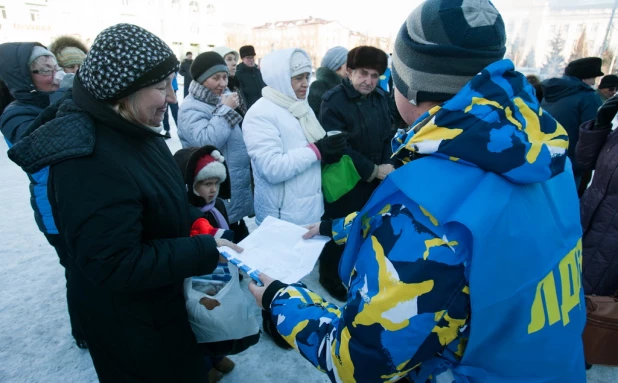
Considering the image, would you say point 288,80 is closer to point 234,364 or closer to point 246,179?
point 246,179

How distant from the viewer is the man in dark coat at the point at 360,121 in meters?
2.84

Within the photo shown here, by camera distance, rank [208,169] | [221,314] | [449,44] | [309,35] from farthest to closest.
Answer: [309,35] < [208,169] < [221,314] < [449,44]

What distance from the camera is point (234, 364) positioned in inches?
89.8

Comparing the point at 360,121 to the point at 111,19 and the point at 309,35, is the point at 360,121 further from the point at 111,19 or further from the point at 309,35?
the point at 309,35

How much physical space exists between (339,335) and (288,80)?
1889mm

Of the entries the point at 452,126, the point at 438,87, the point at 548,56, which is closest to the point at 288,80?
the point at 438,87

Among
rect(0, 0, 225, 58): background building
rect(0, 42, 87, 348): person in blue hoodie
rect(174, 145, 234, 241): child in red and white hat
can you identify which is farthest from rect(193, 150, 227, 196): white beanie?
rect(0, 0, 225, 58): background building

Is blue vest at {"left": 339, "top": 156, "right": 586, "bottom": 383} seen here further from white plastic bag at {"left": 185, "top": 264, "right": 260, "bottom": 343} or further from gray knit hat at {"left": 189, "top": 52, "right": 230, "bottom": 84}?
gray knit hat at {"left": 189, "top": 52, "right": 230, "bottom": 84}

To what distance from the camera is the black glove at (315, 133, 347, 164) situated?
7.98 feet

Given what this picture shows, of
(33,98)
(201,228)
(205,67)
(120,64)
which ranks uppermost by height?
(120,64)

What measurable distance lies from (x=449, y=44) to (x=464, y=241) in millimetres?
467

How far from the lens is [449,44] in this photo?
824 millimetres

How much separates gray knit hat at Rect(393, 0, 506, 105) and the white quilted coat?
1.49 meters

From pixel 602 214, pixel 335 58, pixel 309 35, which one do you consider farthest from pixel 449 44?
pixel 309 35
